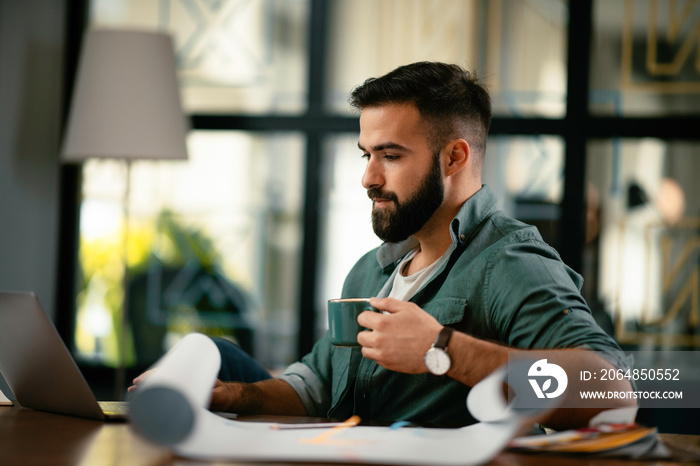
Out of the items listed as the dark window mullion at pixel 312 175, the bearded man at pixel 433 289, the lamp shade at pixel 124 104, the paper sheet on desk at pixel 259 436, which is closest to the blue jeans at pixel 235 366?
the bearded man at pixel 433 289

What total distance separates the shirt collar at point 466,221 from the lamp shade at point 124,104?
1304mm

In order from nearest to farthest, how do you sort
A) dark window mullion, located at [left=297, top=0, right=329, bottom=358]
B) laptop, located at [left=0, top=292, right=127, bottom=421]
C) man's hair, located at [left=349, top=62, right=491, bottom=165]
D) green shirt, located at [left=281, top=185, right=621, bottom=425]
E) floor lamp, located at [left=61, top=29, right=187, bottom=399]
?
laptop, located at [left=0, top=292, right=127, bottom=421] < green shirt, located at [left=281, top=185, right=621, bottom=425] < man's hair, located at [left=349, top=62, right=491, bottom=165] < floor lamp, located at [left=61, top=29, right=187, bottom=399] < dark window mullion, located at [left=297, top=0, right=329, bottom=358]

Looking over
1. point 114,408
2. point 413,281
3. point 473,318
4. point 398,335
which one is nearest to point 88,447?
point 114,408

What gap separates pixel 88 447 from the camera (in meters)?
0.90

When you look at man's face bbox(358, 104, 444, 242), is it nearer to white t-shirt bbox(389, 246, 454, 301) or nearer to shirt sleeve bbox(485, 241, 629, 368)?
white t-shirt bbox(389, 246, 454, 301)

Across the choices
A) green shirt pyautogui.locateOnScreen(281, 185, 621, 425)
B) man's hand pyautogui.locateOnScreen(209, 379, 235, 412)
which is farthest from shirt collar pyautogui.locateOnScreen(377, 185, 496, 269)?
man's hand pyautogui.locateOnScreen(209, 379, 235, 412)

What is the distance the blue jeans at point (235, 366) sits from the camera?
1.55m

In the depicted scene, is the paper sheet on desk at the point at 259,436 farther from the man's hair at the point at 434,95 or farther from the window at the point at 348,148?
the window at the point at 348,148

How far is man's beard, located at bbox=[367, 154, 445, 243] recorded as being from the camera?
1.63m

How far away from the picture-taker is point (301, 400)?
1595 millimetres

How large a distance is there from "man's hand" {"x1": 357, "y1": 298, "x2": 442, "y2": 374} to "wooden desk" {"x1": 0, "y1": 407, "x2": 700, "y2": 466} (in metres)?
0.29

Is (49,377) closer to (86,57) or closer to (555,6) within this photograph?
(86,57)

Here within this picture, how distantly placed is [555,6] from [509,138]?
62 cm

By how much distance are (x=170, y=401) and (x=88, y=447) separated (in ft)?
0.55
